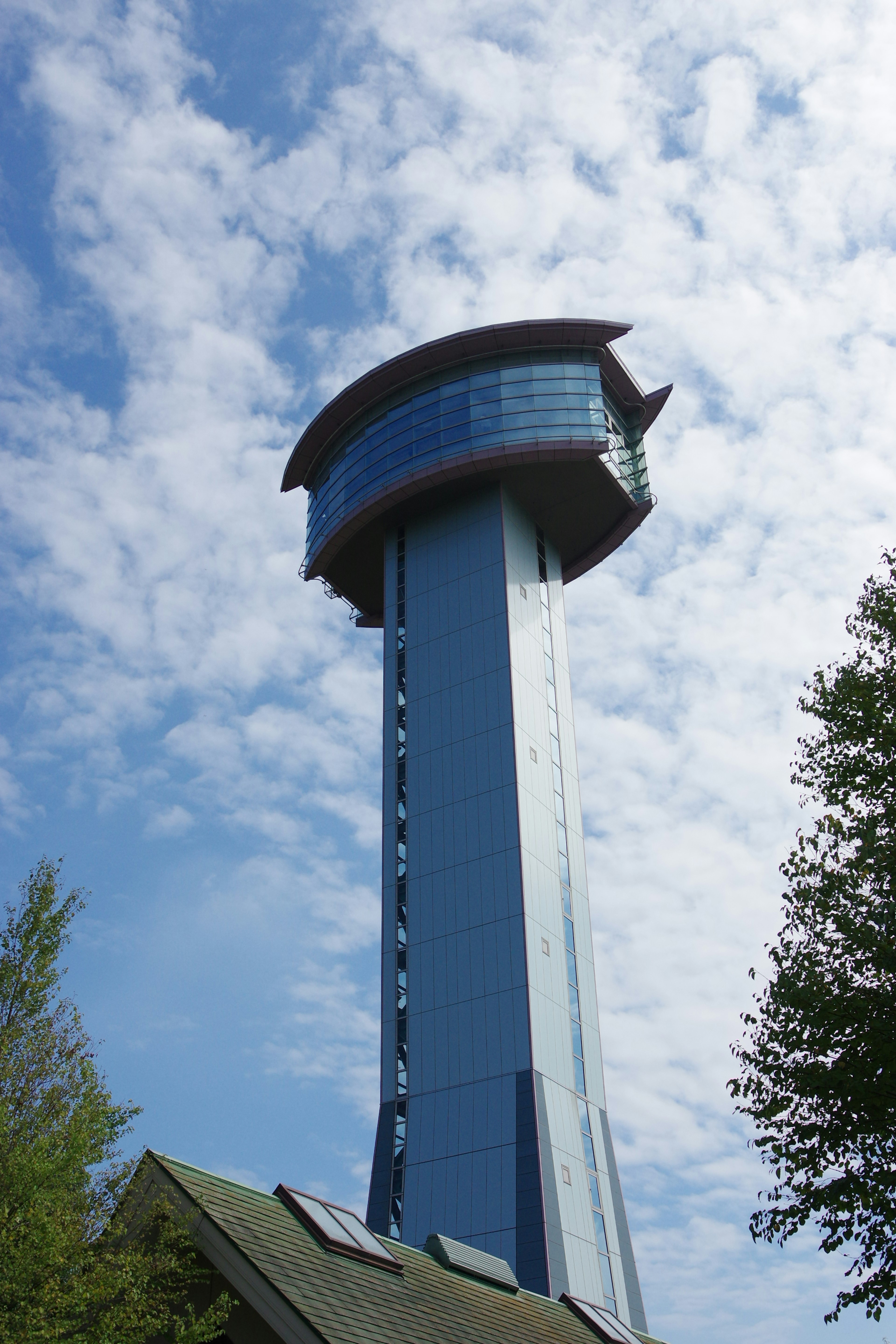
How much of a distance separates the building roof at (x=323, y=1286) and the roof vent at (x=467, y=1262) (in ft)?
0.79

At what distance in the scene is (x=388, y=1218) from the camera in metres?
44.3

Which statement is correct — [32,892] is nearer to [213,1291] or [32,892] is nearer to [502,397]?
[213,1291]

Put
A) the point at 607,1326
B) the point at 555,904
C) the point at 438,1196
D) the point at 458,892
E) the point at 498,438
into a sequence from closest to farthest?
the point at 607,1326
the point at 438,1196
the point at 458,892
the point at 555,904
the point at 498,438

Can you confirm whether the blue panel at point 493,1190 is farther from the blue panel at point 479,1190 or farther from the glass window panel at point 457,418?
the glass window panel at point 457,418

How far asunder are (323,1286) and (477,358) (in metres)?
51.8

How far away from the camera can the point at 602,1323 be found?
20953 mm

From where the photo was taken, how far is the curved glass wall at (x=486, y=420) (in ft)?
191

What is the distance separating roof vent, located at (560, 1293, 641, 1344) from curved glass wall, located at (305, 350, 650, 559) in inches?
1667

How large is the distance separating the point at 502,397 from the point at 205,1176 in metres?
48.3

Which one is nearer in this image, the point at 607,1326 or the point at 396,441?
the point at 607,1326

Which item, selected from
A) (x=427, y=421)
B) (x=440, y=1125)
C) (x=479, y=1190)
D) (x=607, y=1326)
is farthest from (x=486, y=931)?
(x=607, y=1326)

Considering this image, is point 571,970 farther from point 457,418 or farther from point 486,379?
point 486,379

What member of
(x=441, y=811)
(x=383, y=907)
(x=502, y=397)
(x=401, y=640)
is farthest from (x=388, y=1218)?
(x=502, y=397)

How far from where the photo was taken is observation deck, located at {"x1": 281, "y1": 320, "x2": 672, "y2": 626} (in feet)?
191
